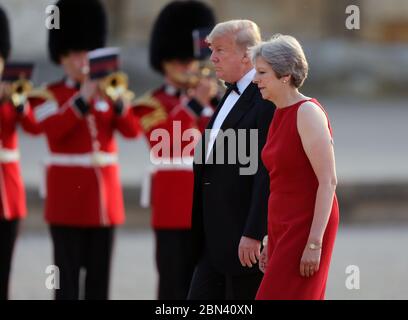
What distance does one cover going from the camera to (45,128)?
6.80m

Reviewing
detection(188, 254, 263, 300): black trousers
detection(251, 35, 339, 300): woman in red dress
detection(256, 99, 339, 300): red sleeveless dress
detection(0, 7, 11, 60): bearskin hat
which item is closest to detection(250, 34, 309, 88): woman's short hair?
detection(251, 35, 339, 300): woman in red dress

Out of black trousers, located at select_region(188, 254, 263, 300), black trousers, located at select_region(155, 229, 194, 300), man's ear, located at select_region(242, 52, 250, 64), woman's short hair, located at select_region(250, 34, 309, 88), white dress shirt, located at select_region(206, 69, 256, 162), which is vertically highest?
woman's short hair, located at select_region(250, 34, 309, 88)

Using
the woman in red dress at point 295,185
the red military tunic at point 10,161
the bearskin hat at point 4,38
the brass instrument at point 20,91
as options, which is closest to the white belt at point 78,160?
the red military tunic at point 10,161

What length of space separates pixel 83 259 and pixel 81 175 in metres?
0.43

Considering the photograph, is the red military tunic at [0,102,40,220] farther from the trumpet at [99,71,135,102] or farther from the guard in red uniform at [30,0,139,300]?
the trumpet at [99,71,135,102]

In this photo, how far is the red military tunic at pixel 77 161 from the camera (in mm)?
6754

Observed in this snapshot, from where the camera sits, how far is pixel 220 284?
528cm

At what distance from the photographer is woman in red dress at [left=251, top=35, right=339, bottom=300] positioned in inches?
181

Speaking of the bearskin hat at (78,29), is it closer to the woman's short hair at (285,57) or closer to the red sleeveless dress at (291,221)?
the woman's short hair at (285,57)

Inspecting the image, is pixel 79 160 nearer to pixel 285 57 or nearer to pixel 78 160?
pixel 78 160

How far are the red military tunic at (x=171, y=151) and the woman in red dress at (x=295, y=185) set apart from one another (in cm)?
212

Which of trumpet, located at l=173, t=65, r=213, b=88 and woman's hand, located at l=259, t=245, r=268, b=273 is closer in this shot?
woman's hand, located at l=259, t=245, r=268, b=273

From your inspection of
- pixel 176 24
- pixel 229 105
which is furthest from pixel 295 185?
pixel 176 24

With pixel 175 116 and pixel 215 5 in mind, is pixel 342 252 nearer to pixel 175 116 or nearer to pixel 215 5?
pixel 175 116
